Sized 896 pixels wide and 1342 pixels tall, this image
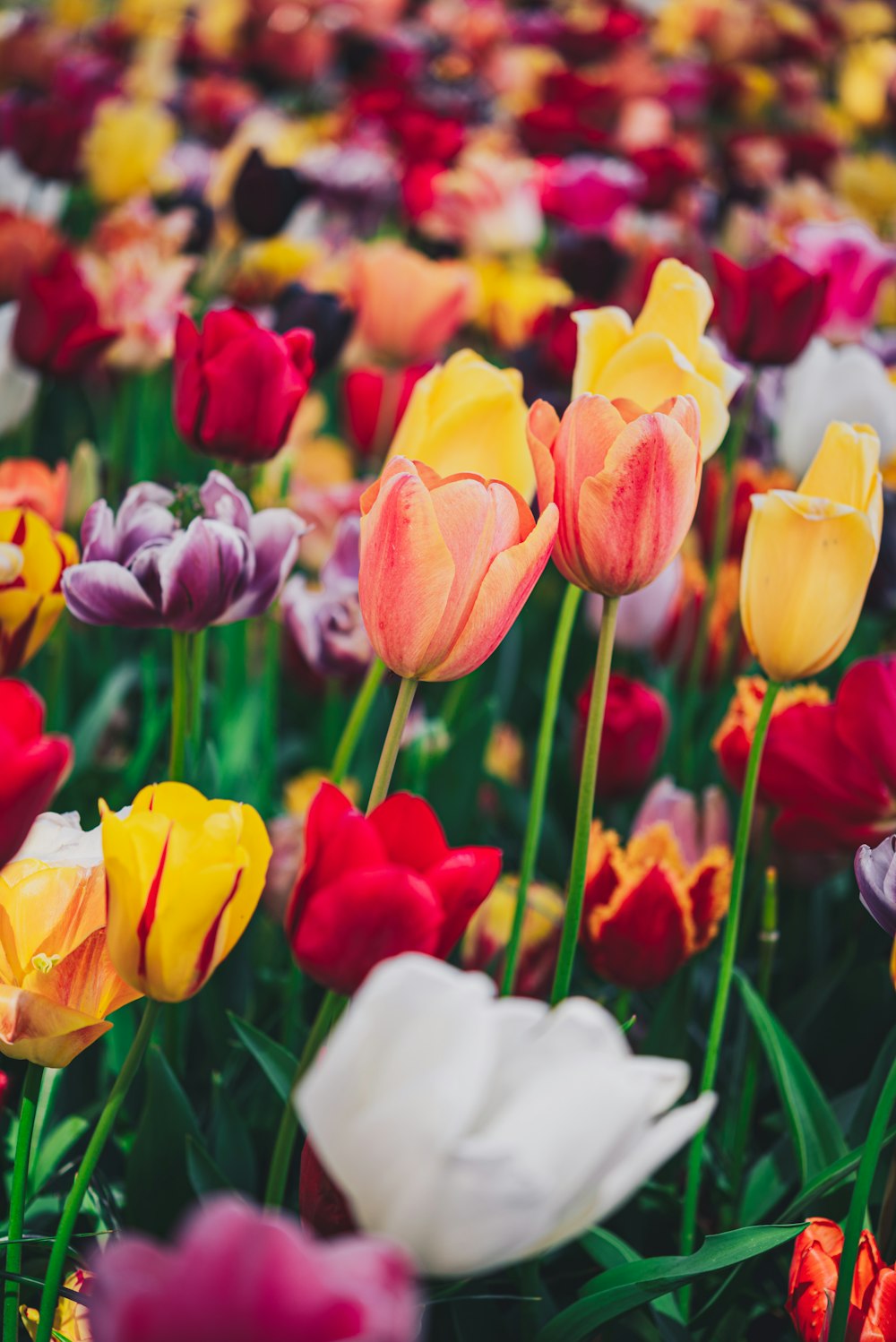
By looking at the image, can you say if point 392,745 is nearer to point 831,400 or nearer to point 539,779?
point 539,779

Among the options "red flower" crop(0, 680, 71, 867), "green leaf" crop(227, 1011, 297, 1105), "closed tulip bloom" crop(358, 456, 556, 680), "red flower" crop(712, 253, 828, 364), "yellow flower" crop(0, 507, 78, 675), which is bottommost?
"green leaf" crop(227, 1011, 297, 1105)

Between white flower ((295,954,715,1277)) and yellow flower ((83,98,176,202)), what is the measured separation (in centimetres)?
192

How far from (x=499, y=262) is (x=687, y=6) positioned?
248 centimetres

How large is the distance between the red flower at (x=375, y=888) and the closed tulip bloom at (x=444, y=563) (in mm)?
85

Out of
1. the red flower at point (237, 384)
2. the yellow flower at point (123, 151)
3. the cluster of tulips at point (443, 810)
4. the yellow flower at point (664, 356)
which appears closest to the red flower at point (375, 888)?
the cluster of tulips at point (443, 810)

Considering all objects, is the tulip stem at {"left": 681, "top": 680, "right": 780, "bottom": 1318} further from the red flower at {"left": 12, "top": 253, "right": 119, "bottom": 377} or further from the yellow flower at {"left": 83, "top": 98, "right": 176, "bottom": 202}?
the yellow flower at {"left": 83, "top": 98, "right": 176, "bottom": 202}

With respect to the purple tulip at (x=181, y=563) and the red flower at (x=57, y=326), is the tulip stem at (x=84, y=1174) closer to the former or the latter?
the purple tulip at (x=181, y=563)

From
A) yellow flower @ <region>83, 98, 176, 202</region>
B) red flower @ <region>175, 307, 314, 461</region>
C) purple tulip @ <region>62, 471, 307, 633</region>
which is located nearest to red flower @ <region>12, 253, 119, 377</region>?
red flower @ <region>175, 307, 314, 461</region>

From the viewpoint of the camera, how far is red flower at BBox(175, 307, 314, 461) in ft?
2.45

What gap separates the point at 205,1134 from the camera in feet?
2.36

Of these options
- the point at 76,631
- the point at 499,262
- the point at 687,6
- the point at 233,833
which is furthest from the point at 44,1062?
the point at 687,6

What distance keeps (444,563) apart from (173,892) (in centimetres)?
16

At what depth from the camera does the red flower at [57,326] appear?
1.01 meters

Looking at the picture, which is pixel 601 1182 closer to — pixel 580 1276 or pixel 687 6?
pixel 580 1276
